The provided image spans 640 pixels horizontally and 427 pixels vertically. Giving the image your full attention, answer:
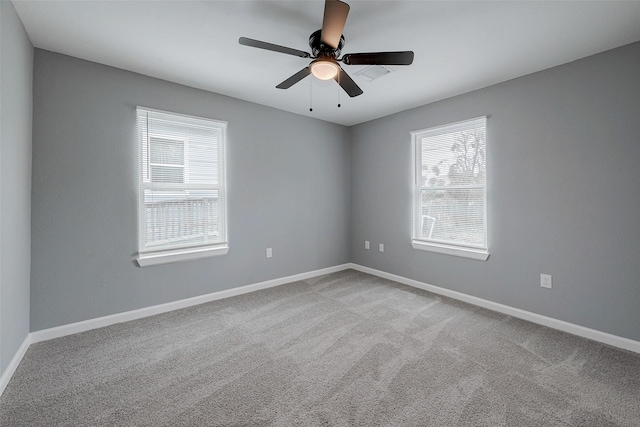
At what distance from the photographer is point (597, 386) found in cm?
190

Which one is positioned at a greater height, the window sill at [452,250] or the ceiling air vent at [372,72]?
the ceiling air vent at [372,72]

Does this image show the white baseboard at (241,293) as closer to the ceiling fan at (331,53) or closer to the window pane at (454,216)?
the window pane at (454,216)

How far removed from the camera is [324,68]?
202cm

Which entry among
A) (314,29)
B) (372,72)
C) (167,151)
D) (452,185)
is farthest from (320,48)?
(452,185)

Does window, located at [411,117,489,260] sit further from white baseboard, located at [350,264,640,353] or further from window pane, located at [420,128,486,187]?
white baseboard, located at [350,264,640,353]

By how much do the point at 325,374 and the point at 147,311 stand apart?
6.97 feet

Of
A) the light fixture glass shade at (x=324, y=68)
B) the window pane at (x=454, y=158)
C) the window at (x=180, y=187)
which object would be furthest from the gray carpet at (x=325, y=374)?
the light fixture glass shade at (x=324, y=68)

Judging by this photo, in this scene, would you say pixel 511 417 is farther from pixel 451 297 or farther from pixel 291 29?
pixel 291 29

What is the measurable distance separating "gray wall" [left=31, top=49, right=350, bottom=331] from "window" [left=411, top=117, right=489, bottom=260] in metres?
2.02

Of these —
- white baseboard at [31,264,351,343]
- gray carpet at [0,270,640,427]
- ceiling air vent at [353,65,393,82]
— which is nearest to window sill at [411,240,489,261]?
gray carpet at [0,270,640,427]

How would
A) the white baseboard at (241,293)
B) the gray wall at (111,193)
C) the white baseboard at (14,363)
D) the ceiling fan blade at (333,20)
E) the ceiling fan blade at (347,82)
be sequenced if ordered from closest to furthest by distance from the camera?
the ceiling fan blade at (333,20)
the white baseboard at (14,363)
the ceiling fan blade at (347,82)
the white baseboard at (241,293)
the gray wall at (111,193)

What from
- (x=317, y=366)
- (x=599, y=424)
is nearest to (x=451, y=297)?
(x=599, y=424)

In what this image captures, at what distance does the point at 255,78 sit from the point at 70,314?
2915 mm

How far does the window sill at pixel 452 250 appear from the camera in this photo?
10.8 ft
